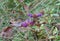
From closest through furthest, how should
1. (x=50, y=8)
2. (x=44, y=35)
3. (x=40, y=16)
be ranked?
(x=44, y=35), (x=40, y=16), (x=50, y=8)

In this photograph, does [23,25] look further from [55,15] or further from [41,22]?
[55,15]

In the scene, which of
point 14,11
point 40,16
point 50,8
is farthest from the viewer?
point 14,11

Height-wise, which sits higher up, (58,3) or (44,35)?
(58,3)

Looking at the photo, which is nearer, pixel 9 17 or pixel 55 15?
pixel 55 15

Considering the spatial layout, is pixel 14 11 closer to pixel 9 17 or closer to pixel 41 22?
pixel 9 17

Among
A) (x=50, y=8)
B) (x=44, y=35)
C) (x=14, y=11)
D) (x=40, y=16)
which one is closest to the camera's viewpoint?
(x=44, y=35)

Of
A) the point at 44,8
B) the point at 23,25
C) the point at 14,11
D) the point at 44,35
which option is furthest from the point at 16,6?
the point at 44,35

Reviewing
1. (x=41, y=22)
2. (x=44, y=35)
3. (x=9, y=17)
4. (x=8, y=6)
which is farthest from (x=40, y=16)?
(x=8, y=6)

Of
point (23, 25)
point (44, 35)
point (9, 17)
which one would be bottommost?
point (44, 35)

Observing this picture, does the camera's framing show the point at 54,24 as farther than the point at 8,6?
No
